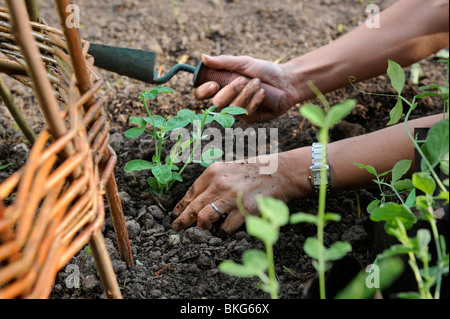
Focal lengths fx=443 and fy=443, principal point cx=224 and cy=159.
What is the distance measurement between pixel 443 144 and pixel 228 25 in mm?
2024

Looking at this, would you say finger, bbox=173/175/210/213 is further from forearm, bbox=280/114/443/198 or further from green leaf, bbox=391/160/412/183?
A: green leaf, bbox=391/160/412/183

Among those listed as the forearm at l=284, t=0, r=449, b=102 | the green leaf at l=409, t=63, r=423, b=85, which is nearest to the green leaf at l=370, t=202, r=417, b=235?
the forearm at l=284, t=0, r=449, b=102

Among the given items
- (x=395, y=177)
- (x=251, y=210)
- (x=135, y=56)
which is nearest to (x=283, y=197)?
(x=251, y=210)

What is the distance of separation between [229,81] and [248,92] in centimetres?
10

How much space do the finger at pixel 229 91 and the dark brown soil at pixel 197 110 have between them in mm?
224

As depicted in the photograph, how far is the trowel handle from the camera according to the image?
1706mm

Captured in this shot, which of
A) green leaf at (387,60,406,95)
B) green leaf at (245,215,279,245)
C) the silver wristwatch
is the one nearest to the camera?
green leaf at (245,215,279,245)

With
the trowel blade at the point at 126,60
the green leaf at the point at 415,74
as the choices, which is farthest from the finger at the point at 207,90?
the green leaf at the point at 415,74

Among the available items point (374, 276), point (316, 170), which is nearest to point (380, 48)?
point (316, 170)

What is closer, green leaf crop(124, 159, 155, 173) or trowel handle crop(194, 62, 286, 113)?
green leaf crop(124, 159, 155, 173)

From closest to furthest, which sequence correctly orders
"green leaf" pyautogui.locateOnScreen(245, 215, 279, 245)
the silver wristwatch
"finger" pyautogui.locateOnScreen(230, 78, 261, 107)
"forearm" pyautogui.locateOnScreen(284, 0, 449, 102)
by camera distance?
"green leaf" pyautogui.locateOnScreen(245, 215, 279, 245)
the silver wristwatch
"forearm" pyautogui.locateOnScreen(284, 0, 449, 102)
"finger" pyautogui.locateOnScreen(230, 78, 261, 107)

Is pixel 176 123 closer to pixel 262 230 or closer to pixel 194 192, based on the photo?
pixel 194 192

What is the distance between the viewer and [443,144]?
738 mm

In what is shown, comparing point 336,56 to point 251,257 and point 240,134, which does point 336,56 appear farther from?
point 251,257
